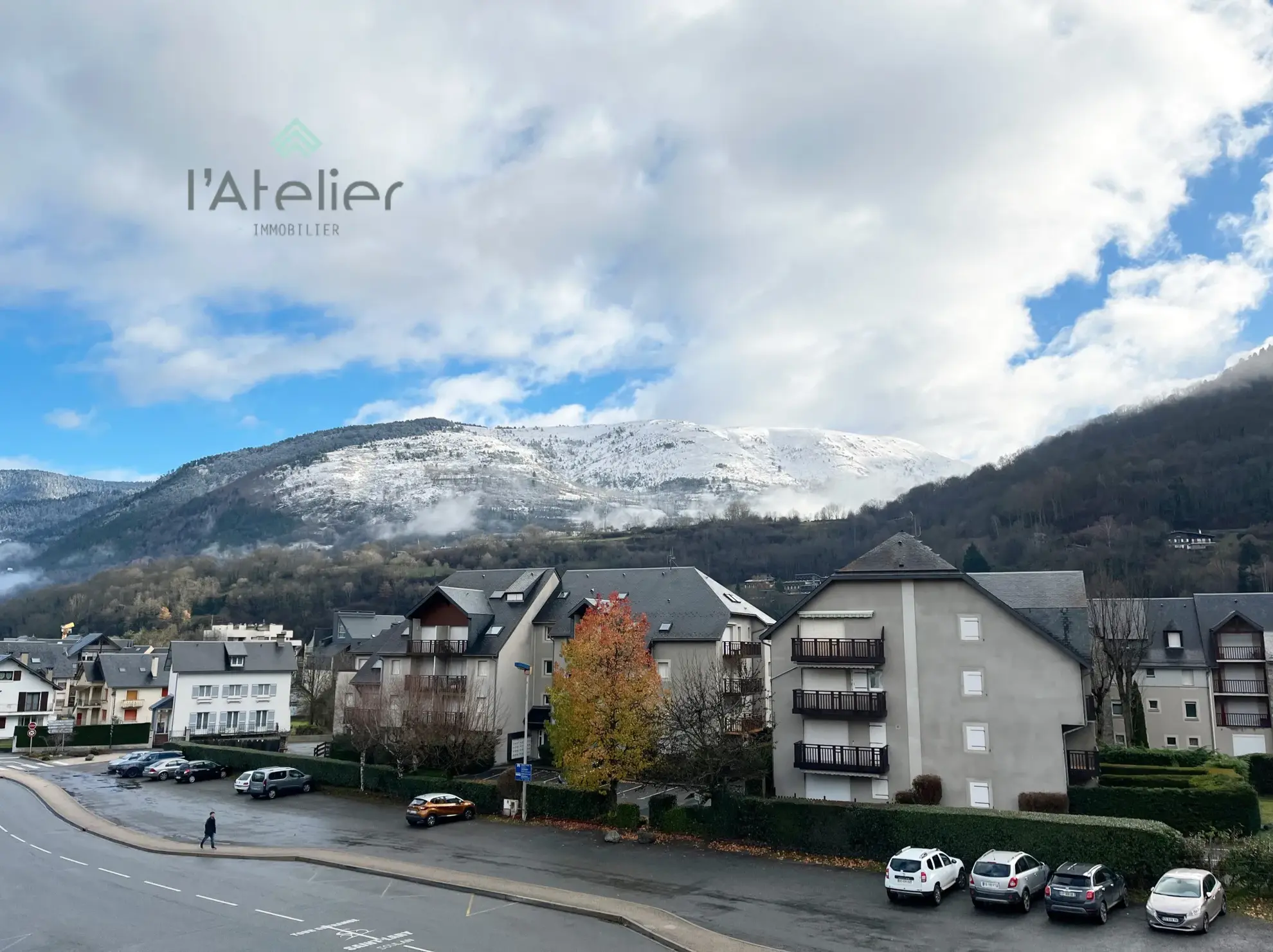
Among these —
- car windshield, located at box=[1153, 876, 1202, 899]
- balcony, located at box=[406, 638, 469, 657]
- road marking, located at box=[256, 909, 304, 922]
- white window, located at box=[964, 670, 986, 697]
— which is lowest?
road marking, located at box=[256, 909, 304, 922]

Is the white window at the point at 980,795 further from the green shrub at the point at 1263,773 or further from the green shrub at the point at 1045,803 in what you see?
the green shrub at the point at 1263,773

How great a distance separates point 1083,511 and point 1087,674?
538 feet

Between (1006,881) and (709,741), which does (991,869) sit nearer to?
(1006,881)

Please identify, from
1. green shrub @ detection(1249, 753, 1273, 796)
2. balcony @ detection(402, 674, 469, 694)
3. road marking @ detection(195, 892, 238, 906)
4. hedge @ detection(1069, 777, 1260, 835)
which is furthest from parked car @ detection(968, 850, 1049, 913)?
balcony @ detection(402, 674, 469, 694)

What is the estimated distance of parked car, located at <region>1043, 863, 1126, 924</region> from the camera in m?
26.0

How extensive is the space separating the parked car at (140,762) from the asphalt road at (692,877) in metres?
11.8

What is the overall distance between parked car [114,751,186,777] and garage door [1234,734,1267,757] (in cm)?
8049

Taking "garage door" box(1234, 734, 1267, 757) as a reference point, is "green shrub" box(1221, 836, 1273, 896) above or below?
above

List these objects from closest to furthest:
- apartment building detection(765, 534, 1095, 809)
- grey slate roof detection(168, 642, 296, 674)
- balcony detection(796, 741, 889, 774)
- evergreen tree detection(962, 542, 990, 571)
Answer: apartment building detection(765, 534, 1095, 809)
balcony detection(796, 741, 889, 774)
grey slate roof detection(168, 642, 296, 674)
evergreen tree detection(962, 542, 990, 571)

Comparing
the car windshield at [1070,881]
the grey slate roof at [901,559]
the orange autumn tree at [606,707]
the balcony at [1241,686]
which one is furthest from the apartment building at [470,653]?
the balcony at [1241,686]

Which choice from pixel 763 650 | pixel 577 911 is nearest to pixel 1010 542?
pixel 763 650

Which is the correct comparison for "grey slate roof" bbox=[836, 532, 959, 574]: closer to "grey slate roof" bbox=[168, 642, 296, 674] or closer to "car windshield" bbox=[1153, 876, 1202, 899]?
"car windshield" bbox=[1153, 876, 1202, 899]

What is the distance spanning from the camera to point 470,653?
60969 mm

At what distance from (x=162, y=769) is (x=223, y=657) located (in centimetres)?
2406
